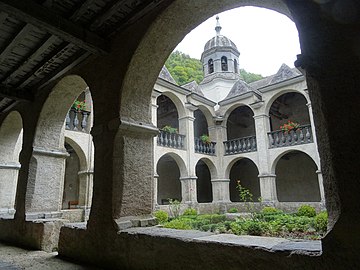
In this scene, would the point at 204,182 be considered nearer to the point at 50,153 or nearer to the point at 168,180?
the point at 168,180

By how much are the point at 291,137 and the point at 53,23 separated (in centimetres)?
1240

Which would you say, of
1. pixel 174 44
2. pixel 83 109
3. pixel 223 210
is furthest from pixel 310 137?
pixel 174 44

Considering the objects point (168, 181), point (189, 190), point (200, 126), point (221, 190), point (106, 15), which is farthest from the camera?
point (200, 126)

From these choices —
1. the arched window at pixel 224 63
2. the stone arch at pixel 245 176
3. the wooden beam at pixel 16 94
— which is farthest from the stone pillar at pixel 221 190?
the wooden beam at pixel 16 94

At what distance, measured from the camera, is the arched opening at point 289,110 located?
54.3ft

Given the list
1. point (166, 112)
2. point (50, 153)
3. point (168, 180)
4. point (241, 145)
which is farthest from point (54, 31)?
point (168, 180)

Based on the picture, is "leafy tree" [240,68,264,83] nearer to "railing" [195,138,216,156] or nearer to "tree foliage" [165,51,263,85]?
"tree foliage" [165,51,263,85]

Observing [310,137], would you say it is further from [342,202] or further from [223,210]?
[342,202]

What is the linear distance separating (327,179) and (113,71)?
277 centimetres

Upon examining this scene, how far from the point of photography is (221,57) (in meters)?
19.8

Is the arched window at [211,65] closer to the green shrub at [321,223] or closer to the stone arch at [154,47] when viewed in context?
the green shrub at [321,223]

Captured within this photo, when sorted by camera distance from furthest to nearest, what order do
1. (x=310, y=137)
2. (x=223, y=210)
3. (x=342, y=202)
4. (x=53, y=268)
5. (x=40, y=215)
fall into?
(x=223, y=210), (x=310, y=137), (x=40, y=215), (x=53, y=268), (x=342, y=202)

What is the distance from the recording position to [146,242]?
2.68 metres

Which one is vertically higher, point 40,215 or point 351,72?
point 351,72
